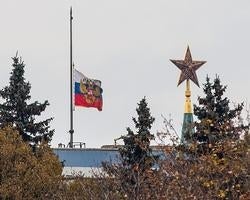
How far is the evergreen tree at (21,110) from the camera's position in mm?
32531

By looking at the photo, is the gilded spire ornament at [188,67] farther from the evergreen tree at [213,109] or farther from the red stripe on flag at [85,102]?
the evergreen tree at [213,109]

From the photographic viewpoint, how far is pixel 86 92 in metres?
45.5

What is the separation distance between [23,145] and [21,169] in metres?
1.07

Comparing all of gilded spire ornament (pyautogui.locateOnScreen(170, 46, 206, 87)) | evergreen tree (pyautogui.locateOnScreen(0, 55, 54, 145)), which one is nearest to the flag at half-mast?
gilded spire ornament (pyautogui.locateOnScreen(170, 46, 206, 87))

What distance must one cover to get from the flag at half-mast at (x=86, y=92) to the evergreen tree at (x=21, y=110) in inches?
A: 460

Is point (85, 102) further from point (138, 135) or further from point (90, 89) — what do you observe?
point (138, 135)

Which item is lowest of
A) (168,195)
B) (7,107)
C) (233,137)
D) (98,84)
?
(168,195)

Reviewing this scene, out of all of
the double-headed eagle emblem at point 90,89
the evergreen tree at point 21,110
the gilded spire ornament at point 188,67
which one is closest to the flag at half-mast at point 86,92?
the double-headed eagle emblem at point 90,89

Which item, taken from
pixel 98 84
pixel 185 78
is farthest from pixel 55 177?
pixel 185 78

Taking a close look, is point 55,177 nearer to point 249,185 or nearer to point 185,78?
point 249,185

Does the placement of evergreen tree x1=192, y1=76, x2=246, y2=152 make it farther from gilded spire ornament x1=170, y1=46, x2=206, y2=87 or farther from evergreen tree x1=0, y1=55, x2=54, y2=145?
gilded spire ornament x1=170, y1=46, x2=206, y2=87

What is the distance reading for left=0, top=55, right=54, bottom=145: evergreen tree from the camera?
1281 inches

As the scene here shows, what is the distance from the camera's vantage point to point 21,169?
28.6 metres

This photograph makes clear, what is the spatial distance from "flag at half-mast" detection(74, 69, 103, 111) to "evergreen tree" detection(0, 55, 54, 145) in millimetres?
11678
